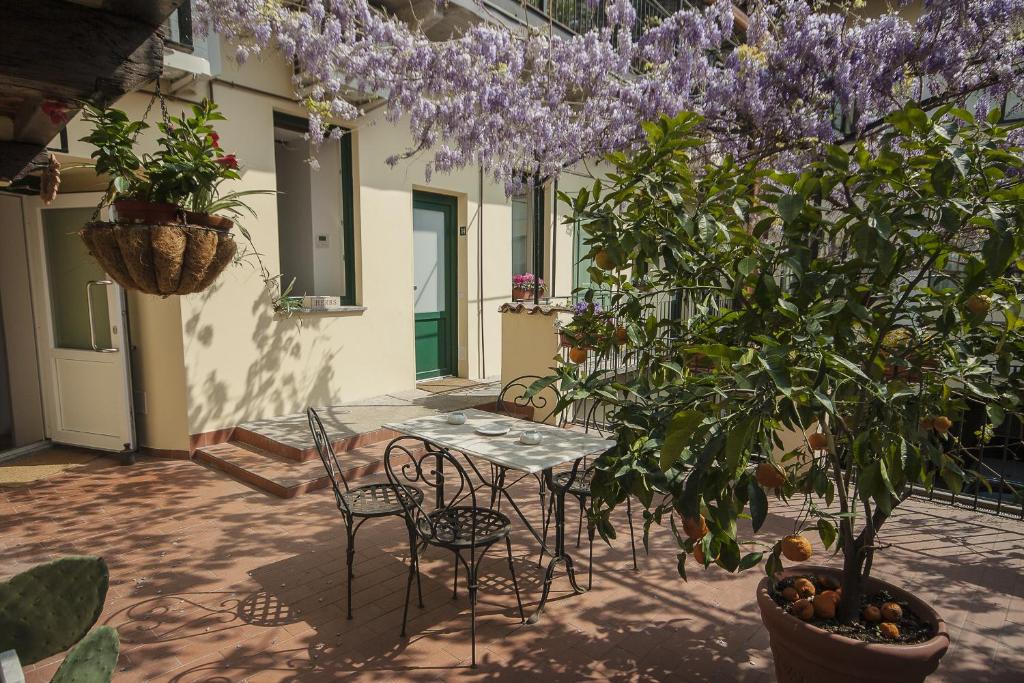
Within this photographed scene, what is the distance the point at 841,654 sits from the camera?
1.99 m

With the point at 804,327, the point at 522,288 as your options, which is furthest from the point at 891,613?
the point at 522,288

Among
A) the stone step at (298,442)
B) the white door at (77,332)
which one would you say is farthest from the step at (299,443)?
the white door at (77,332)

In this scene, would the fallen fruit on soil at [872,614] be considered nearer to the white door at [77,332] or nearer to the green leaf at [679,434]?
the green leaf at [679,434]

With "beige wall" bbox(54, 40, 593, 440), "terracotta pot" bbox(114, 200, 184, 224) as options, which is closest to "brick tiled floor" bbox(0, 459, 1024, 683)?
"beige wall" bbox(54, 40, 593, 440)

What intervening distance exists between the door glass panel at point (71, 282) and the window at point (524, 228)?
5.35 m

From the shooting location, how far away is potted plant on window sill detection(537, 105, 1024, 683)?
61.0 inches

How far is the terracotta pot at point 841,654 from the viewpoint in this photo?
1952mm

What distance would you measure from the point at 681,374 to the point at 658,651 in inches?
62.7

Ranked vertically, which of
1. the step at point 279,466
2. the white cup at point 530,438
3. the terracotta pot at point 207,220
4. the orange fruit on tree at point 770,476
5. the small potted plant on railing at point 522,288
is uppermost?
the terracotta pot at point 207,220

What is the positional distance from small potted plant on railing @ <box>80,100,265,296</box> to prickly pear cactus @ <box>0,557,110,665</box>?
4.45 feet

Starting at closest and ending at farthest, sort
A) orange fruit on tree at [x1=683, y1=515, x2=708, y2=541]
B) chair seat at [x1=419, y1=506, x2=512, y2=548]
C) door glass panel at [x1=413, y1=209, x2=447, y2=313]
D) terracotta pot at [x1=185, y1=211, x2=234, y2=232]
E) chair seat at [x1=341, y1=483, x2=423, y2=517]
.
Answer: orange fruit on tree at [x1=683, y1=515, x2=708, y2=541], terracotta pot at [x1=185, y1=211, x2=234, y2=232], chair seat at [x1=419, y1=506, x2=512, y2=548], chair seat at [x1=341, y1=483, x2=423, y2=517], door glass panel at [x1=413, y1=209, x2=447, y2=313]

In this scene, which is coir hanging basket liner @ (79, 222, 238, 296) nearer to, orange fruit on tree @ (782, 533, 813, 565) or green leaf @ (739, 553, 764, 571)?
green leaf @ (739, 553, 764, 571)

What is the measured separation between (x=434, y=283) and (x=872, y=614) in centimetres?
636

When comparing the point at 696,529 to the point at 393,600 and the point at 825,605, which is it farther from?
the point at 393,600
